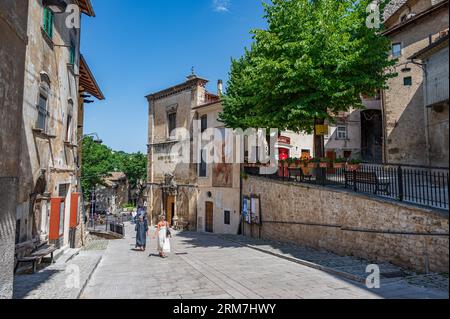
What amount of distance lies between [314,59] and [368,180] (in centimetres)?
489

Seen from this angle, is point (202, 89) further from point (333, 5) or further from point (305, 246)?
point (305, 246)

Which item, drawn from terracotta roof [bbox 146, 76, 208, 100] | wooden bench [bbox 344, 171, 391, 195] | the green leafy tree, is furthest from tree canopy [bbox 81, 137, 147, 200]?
wooden bench [bbox 344, 171, 391, 195]

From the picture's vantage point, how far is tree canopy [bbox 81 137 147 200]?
4169 centimetres

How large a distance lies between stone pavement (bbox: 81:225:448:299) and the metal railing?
2178 mm

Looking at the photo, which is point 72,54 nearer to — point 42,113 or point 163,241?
point 42,113

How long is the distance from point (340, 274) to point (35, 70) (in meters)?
10.4

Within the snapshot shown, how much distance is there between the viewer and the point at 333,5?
1312cm

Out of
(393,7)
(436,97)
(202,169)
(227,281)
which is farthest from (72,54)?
(393,7)

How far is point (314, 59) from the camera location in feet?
39.6

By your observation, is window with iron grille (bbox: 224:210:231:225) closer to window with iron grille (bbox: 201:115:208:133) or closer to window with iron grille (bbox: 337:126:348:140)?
window with iron grille (bbox: 201:115:208:133)

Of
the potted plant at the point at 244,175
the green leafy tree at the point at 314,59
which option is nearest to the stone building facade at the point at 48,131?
the green leafy tree at the point at 314,59

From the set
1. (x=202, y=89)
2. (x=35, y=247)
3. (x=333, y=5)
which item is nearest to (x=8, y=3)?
(x=35, y=247)

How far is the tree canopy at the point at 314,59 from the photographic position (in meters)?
11.9

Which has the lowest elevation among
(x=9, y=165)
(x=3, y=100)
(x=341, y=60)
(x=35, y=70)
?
(x=9, y=165)
